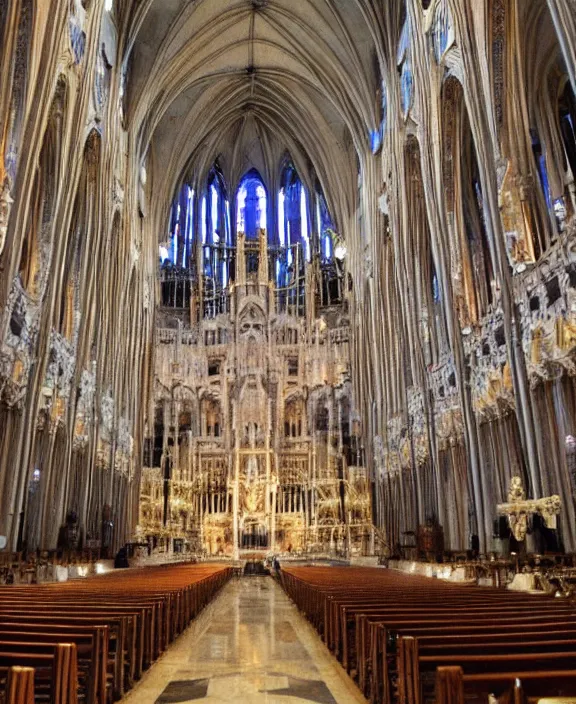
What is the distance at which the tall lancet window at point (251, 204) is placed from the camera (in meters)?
43.1

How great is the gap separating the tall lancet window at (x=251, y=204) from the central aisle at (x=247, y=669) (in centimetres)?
3645

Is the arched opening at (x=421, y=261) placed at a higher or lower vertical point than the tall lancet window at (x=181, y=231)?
lower

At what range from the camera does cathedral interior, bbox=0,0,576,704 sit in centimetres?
1444

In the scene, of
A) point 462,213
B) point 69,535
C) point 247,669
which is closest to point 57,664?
point 247,669

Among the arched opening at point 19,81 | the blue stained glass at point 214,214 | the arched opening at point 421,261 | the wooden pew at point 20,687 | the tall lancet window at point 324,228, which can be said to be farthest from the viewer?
the blue stained glass at point 214,214

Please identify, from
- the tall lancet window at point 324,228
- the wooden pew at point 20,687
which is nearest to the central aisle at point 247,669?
the wooden pew at point 20,687

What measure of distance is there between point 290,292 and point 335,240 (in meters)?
4.12

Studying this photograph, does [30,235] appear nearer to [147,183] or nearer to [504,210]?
[504,210]

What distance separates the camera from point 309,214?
138ft

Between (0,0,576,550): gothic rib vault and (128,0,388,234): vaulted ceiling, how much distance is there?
0.13 meters

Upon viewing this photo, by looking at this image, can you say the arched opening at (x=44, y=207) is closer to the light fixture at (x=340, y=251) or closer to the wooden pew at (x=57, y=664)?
the wooden pew at (x=57, y=664)

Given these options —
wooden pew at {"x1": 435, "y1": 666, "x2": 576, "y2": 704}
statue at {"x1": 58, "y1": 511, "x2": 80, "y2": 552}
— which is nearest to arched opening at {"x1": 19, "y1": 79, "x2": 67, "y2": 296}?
statue at {"x1": 58, "y1": 511, "x2": 80, "y2": 552}

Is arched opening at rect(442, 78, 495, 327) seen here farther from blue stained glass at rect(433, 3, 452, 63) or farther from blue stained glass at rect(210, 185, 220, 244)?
blue stained glass at rect(210, 185, 220, 244)

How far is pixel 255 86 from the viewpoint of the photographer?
1483 inches
